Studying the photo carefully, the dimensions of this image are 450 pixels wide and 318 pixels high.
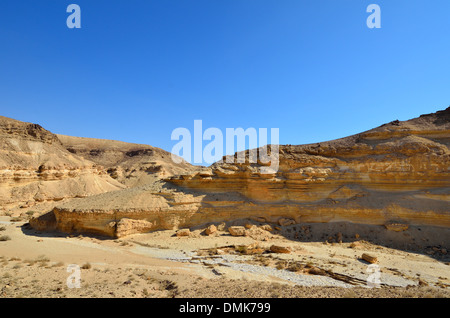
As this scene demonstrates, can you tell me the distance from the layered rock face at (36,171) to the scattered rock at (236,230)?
74.3 ft

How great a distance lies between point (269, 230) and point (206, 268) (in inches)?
274

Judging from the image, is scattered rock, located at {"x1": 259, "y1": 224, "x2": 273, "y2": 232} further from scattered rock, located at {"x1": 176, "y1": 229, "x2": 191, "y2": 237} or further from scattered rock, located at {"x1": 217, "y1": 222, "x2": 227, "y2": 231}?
scattered rock, located at {"x1": 176, "y1": 229, "x2": 191, "y2": 237}

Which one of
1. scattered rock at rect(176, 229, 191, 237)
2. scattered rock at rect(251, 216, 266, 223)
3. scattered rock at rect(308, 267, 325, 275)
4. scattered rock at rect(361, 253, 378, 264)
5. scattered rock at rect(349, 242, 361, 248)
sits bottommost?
scattered rock at rect(349, 242, 361, 248)

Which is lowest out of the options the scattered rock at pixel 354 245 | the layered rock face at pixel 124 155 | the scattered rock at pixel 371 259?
the scattered rock at pixel 354 245

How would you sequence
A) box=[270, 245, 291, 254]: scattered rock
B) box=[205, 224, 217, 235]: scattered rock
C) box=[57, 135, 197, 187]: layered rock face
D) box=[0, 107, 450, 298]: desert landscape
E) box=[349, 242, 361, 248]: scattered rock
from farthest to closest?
box=[57, 135, 197, 187]: layered rock face < box=[205, 224, 217, 235]: scattered rock < box=[349, 242, 361, 248]: scattered rock < box=[270, 245, 291, 254]: scattered rock < box=[0, 107, 450, 298]: desert landscape

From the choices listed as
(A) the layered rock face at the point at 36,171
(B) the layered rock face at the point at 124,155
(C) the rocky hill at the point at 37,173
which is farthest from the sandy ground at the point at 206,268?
(B) the layered rock face at the point at 124,155

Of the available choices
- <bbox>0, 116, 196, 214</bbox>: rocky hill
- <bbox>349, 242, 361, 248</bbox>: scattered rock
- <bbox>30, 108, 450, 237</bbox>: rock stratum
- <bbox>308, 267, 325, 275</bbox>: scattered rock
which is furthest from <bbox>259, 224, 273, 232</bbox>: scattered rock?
<bbox>0, 116, 196, 214</bbox>: rocky hill

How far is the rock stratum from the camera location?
15.4 meters

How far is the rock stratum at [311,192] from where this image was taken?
1544 centimetres

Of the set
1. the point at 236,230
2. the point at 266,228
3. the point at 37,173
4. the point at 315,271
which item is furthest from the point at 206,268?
the point at 37,173

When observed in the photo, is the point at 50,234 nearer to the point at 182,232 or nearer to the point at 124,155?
the point at 182,232

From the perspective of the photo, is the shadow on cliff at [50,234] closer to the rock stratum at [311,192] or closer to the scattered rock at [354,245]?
the rock stratum at [311,192]

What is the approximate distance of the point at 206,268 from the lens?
1053cm

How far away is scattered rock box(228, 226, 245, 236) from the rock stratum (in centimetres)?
116
